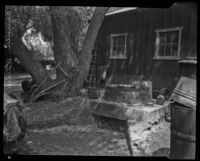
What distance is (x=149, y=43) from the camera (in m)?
7.76

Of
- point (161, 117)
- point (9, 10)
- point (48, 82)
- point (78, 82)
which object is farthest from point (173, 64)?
point (9, 10)

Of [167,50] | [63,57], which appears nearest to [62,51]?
[63,57]

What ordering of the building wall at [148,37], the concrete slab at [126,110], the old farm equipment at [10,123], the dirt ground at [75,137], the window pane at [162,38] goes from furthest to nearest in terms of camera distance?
the window pane at [162,38] < the building wall at [148,37] < the concrete slab at [126,110] < the dirt ground at [75,137] < the old farm equipment at [10,123]

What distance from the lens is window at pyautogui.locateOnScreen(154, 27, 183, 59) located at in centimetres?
687

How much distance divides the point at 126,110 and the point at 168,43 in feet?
12.7

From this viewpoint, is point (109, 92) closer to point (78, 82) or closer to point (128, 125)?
point (128, 125)

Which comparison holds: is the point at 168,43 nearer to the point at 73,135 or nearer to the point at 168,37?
the point at 168,37

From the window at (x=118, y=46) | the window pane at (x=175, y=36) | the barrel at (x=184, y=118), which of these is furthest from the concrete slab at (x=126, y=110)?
the window at (x=118, y=46)

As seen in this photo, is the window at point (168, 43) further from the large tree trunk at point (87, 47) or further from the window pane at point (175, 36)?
the large tree trunk at point (87, 47)

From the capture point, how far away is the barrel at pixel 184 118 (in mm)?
2691

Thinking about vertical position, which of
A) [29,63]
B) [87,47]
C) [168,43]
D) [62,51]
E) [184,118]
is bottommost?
[184,118]

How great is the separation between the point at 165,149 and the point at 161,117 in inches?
48.4

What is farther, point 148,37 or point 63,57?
point 148,37

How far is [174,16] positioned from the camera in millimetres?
6910
